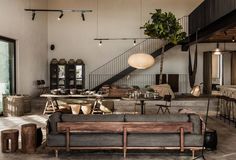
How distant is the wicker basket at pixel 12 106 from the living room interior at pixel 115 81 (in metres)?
0.03

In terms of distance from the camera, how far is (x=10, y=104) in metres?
10.2

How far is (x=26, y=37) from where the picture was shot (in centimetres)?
1218

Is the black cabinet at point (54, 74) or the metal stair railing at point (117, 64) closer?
the black cabinet at point (54, 74)

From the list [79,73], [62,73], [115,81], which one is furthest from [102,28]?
[62,73]

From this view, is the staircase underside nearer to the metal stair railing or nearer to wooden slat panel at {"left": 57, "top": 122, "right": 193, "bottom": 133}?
the metal stair railing

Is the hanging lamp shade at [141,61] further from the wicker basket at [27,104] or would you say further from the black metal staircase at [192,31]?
the wicker basket at [27,104]

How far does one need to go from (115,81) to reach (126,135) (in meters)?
9.97

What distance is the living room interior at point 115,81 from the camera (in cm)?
538

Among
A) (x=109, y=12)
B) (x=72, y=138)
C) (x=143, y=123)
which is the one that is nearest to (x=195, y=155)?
(x=143, y=123)

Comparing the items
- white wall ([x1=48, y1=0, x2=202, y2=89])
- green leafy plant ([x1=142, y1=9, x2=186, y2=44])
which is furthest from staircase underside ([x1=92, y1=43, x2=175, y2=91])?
green leafy plant ([x1=142, y1=9, x2=186, y2=44])

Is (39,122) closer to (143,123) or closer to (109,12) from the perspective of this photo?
(143,123)

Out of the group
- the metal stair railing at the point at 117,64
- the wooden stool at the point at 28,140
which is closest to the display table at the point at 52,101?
the wooden stool at the point at 28,140

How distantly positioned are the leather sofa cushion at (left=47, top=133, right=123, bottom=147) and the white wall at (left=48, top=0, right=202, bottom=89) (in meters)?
10.4

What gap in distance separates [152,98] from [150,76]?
726 centimetres
